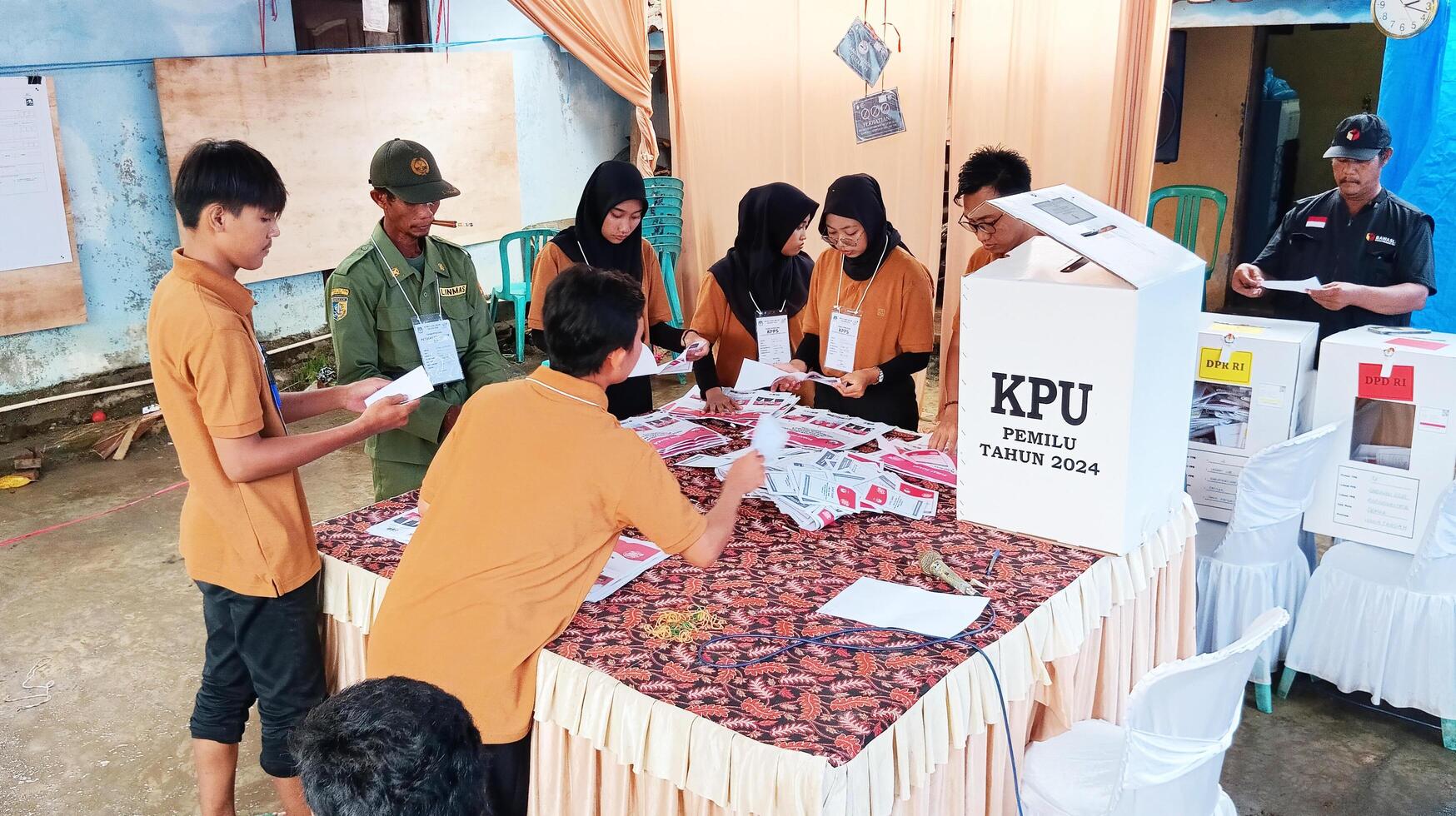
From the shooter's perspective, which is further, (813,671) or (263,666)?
(263,666)

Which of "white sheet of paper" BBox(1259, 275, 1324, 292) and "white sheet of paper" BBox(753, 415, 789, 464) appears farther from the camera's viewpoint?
"white sheet of paper" BBox(1259, 275, 1324, 292)

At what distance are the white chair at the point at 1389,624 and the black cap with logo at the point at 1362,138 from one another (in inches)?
53.2

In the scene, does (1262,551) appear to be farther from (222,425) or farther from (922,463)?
(222,425)

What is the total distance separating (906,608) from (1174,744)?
1.63 feet

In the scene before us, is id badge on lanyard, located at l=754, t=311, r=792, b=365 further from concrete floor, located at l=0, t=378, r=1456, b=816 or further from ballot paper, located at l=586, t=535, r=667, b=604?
concrete floor, located at l=0, t=378, r=1456, b=816

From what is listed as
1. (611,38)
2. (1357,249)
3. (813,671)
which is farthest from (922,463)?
(611,38)

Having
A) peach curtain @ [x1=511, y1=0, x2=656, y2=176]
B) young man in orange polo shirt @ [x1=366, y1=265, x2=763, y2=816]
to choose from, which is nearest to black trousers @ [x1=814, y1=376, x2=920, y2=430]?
young man in orange polo shirt @ [x1=366, y1=265, x2=763, y2=816]

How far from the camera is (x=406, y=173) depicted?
2.76m

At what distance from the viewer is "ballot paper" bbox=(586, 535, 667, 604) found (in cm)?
208


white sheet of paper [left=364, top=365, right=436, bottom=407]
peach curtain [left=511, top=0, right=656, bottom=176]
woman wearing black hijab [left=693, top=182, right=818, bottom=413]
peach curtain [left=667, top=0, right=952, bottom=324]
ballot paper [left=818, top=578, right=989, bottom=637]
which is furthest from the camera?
peach curtain [left=511, top=0, right=656, bottom=176]

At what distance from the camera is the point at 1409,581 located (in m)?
2.81

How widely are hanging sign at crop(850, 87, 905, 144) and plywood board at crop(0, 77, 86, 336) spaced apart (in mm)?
3913

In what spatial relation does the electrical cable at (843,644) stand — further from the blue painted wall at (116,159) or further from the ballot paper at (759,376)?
the blue painted wall at (116,159)

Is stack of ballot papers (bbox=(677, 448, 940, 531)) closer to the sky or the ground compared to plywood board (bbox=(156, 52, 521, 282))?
closer to the ground
